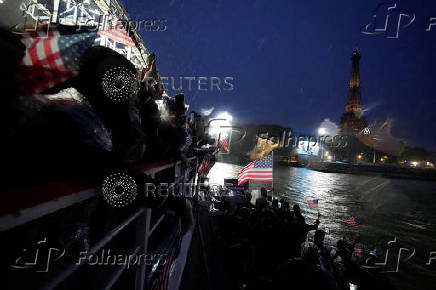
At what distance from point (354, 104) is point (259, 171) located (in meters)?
154

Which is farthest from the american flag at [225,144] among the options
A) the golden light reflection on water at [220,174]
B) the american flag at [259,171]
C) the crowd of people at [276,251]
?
the golden light reflection on water at [220,174]

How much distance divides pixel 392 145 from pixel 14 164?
17602cm

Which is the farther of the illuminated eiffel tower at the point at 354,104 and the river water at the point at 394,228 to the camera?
the illuminated eiffel tower at the point at 354,104

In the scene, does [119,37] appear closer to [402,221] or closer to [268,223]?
[268,223]

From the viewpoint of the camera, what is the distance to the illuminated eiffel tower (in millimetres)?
136000

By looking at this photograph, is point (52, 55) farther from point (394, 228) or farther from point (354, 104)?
point (354, 104)

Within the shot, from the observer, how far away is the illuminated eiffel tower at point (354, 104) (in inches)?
5354

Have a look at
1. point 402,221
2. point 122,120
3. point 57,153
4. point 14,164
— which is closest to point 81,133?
point 57,153

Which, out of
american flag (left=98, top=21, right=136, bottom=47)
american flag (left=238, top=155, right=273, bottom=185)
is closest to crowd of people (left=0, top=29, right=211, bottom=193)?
american flag (left=98, top=21, right=136, bottom=47)

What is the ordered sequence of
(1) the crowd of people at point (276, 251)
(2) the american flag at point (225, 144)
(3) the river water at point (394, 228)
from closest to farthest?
(1) the crowd of people at point (276, 251), (2) the american flag at point (225, 144), (3) the river water at point (394, 228)

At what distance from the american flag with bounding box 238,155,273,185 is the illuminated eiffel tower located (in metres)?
153

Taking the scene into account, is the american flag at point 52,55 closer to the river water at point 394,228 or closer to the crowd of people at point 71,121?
the crowd of people at point 71,121

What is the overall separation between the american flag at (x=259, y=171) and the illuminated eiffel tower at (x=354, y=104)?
504ft

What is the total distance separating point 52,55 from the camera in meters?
1.31
